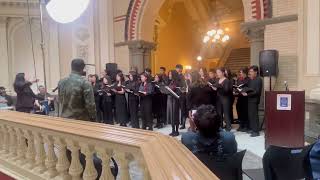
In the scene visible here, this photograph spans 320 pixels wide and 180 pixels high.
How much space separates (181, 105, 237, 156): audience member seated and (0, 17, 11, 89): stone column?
34.2ft

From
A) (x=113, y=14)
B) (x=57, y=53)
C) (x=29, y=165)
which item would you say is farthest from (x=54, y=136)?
(x=57, y=53)

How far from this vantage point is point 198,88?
6.09m

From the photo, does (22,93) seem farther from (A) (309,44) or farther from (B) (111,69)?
(A) (309,44)

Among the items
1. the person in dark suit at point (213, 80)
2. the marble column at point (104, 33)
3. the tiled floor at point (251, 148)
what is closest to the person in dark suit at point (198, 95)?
the person in dark suit at point (213, 80)

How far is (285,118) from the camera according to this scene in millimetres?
5230

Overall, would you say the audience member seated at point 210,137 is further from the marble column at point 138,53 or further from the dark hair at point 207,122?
the marble column at point 138,53

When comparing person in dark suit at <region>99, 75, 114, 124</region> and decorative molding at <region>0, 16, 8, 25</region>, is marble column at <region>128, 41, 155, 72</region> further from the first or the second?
decorative molding at <region>0, 16, 8, 25</region>

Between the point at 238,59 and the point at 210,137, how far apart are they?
1380 centimetres

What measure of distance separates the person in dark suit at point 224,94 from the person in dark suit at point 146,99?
56.0 inches

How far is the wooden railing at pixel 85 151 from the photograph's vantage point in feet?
4.89

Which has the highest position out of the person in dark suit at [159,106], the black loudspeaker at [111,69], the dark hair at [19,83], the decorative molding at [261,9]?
the decorative molding at [261,9]

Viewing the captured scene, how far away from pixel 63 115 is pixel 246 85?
168 inches

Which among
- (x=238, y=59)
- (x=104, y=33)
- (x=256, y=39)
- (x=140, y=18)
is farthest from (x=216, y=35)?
(x=256, y=39)

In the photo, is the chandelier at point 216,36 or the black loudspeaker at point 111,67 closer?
the black loudspeaker at point 111,67
